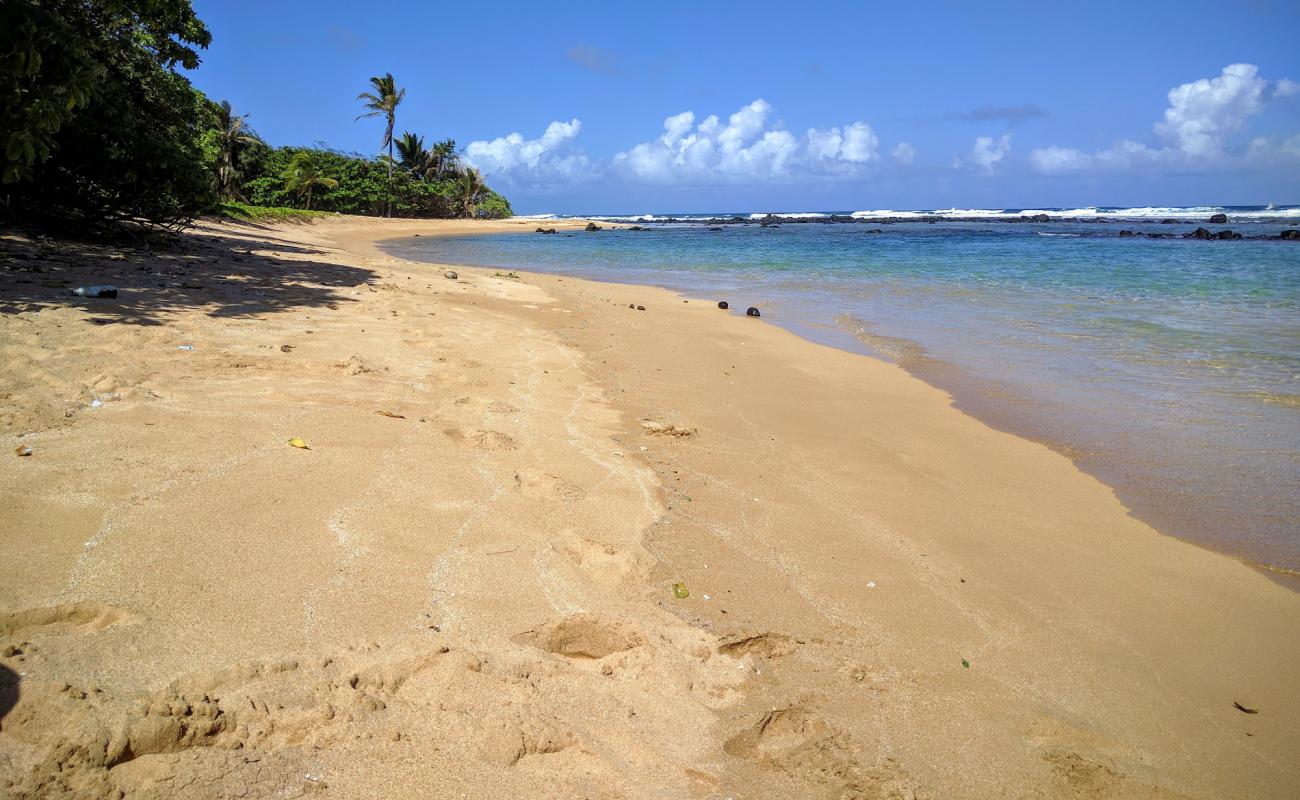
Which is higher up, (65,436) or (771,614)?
(65,436)

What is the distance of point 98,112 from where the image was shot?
826 centimetres

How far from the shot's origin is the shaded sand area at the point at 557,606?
72.7 inches

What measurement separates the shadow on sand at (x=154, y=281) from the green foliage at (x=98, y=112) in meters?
0.77

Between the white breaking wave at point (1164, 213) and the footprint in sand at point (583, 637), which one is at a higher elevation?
the white breaking wave at point (1164, 213)

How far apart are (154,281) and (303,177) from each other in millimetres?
36926

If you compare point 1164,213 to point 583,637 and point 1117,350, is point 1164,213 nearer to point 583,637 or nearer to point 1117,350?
point 1117,350

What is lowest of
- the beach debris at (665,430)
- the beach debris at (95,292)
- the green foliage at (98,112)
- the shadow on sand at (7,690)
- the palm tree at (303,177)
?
the beach debris at (665,430)

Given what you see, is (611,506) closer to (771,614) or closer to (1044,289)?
(771,614)

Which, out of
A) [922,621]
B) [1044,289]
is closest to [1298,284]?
[1044,289]

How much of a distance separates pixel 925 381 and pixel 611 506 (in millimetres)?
4691

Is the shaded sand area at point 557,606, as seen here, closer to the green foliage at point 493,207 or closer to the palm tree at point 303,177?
the palm tree at point 303,177

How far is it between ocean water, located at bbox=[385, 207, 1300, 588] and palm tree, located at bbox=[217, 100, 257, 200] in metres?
20.0

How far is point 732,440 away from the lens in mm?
4699

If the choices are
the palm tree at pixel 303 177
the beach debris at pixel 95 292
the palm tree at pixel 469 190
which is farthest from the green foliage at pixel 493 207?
the beach debris at pixel 95 292
